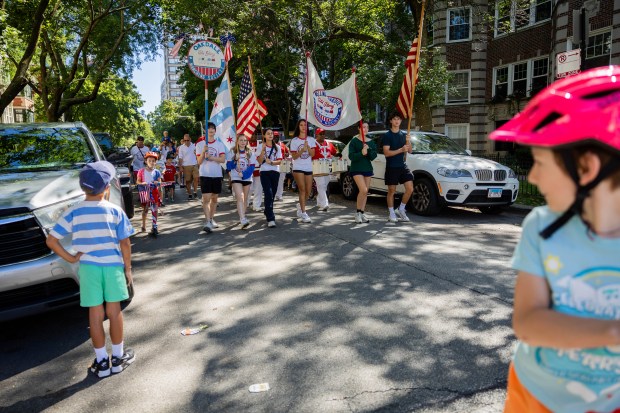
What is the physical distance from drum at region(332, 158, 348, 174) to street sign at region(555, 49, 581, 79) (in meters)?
5.12

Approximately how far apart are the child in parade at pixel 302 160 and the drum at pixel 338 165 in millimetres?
1906

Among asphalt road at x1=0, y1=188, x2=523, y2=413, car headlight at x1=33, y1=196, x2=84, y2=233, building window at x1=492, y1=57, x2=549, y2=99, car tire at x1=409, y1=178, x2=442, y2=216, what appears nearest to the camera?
asphalt road at x1=0, y1=188, x2=523, y2=413

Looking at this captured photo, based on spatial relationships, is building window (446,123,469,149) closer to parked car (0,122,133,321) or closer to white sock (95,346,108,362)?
parked car (0,122,133,321)

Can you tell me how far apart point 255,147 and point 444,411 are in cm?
894

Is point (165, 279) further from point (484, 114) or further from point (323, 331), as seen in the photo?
point (484, 114)

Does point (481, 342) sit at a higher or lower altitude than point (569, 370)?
lower

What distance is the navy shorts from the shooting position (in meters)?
9.42

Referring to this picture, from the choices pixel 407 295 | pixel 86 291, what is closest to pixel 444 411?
pixel 407 295

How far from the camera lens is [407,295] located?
4.98 meters

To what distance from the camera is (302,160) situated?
965cm

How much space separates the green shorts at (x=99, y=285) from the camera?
11.6 ft

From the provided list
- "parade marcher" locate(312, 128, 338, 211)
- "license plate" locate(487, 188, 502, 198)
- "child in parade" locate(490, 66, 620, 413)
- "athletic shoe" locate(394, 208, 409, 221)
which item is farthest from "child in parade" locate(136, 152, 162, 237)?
"child in parade" locate(490, 66, 620, 413)

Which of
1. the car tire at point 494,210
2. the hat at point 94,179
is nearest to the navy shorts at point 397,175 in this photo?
the car tire at point 494,210

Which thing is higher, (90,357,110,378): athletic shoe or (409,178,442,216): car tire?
(409,178,442,216): car tire
